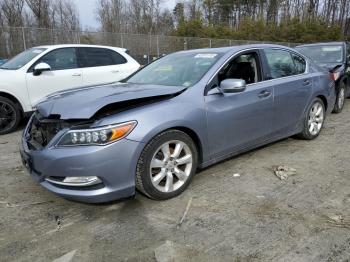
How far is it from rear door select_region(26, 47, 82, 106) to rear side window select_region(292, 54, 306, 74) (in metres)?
4.23

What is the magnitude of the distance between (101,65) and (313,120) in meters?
4.50

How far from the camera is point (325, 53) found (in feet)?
29.6

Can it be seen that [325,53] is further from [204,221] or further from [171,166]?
[204,221]

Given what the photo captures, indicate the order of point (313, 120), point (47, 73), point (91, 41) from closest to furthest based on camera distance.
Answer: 1. point (313, 120)
2. point (47, 73)
3. point (91, 41)

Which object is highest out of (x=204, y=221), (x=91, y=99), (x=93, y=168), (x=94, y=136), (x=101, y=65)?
(x=101, y=65)

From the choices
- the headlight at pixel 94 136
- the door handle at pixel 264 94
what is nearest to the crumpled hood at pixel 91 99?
the headlight at pixel 94 136

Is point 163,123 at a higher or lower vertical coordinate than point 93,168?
higher

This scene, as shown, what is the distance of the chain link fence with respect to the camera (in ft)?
56.6

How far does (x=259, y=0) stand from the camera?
2315 inches

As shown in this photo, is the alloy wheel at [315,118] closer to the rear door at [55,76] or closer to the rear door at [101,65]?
the rear door at [101,65]

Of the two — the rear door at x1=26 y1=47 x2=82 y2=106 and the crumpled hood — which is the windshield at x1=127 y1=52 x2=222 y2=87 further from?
the rear door at x1=26 y1=47 x2=82 y2=106

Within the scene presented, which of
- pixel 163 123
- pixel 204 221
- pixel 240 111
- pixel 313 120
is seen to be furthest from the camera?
pixel 313 120

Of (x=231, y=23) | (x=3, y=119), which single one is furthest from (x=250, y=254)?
(x=231, y=23)

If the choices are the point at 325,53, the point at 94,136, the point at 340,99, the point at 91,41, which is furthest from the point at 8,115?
the point at 91,41
